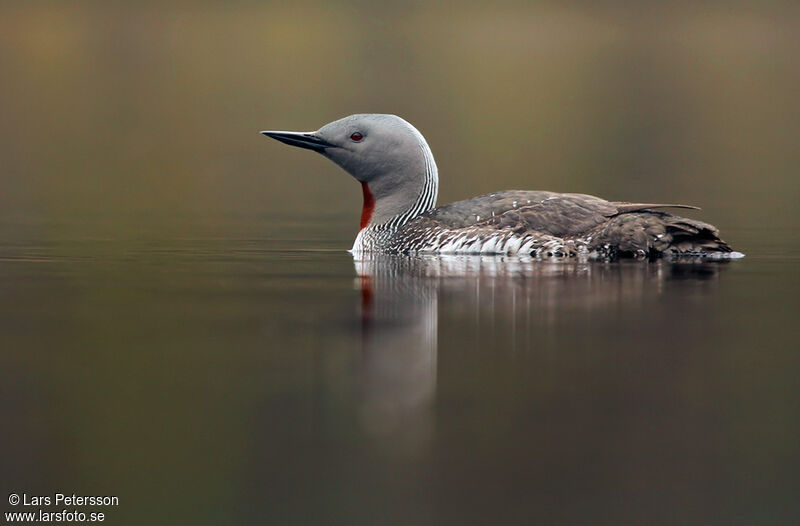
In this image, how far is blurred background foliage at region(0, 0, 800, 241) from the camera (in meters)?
18.0

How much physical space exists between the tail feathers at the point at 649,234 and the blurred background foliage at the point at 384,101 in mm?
4018

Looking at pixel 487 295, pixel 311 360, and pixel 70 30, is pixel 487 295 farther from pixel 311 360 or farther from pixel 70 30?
pixel 70 30

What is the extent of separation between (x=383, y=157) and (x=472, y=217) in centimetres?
89

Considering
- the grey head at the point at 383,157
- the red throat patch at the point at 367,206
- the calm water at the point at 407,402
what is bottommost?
the calm water at the point at 407,402

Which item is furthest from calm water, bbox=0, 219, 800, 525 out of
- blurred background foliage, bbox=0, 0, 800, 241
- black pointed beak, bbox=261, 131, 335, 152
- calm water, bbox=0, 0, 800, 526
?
blurred background foliage, bbox=0, 0, 800, 241

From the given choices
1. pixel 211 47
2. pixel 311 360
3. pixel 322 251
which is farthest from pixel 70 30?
pixel 311 360

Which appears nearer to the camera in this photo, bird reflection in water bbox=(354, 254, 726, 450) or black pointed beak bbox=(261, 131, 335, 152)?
bird reflection in water bbox=(354, 254, 726, 450)

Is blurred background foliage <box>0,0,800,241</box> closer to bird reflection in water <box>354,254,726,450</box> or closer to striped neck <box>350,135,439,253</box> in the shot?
striped neck <box>350,135,439,253</box>

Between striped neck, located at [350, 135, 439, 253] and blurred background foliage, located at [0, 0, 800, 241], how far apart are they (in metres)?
3.00

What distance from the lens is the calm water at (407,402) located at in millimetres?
3502

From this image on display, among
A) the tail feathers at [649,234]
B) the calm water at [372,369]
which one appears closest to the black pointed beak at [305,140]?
the calm water at [372,369]

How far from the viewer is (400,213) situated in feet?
30.8
